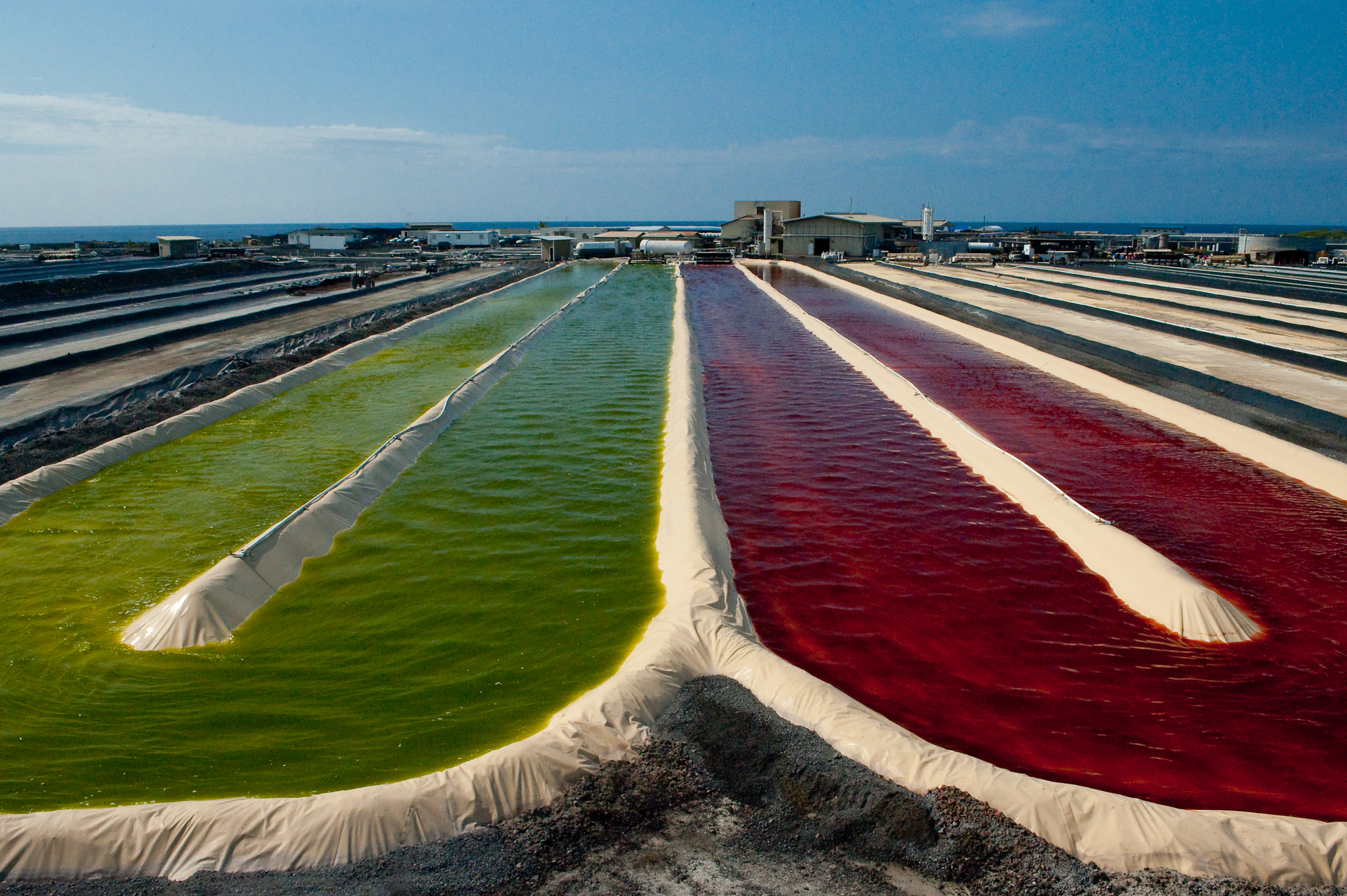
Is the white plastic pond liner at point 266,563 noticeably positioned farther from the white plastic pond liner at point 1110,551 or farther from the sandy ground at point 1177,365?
the sandy ground at point 1177,365

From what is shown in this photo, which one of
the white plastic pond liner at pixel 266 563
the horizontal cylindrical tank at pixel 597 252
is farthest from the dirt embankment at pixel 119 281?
the white plastic pond liner at pixel 266 563

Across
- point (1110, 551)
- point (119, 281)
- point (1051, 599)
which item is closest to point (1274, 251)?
point (1110, 551)

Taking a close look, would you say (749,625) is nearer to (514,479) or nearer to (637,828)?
(637,828)

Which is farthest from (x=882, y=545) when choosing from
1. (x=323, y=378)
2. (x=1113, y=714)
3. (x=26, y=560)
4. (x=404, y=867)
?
(x=323, y=378)

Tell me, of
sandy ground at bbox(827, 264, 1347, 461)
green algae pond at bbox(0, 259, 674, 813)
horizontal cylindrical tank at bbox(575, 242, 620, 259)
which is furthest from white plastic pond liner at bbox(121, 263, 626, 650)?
horizontal cylindrical tank at bbox(575, 242, 620, 259)

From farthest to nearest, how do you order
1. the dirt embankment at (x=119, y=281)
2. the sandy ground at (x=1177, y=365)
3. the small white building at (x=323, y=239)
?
the small white building at (x=323, y=239), the dirt embankment at (x=119, y=281), the sandy ground at (x=1177, y=365)
